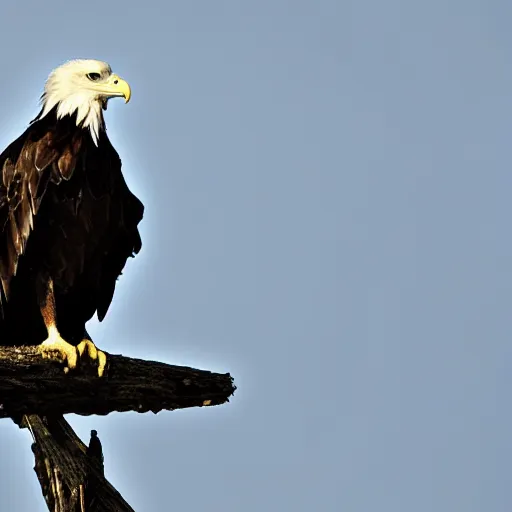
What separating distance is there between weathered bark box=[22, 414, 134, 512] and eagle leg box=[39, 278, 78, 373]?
0.46 metres

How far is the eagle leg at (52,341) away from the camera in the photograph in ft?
23.5

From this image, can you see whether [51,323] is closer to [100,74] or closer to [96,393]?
[96,393]

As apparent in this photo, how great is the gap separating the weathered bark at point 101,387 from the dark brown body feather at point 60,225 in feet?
3.41

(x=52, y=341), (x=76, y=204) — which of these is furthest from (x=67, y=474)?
(x=76, y=204)

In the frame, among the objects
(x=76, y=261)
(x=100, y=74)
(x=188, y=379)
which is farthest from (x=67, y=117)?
(x=188, y=379)

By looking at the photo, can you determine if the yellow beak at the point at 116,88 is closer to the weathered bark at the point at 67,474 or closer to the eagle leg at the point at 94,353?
the eagle leg at the point at 94,353

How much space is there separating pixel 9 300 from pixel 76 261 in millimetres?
520

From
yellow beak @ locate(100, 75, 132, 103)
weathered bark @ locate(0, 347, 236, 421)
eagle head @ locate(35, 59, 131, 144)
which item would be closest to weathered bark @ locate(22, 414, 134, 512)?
weathered bark @ locate(0, 347, 236, 421)

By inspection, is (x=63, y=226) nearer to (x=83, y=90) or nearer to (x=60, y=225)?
(x=60, y=225)

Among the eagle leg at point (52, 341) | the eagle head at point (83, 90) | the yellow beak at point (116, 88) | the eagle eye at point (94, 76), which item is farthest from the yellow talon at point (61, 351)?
the eagle eye at point (94, 76)

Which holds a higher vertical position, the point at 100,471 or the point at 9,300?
the point at 9,300

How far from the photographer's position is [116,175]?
8406 mm

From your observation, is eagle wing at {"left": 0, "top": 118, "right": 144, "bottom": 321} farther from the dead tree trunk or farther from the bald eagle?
the dead tree trunk

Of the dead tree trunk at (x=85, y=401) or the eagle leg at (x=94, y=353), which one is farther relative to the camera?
the eagle leg at (x=94, y=353)
